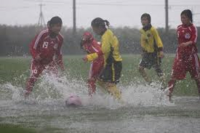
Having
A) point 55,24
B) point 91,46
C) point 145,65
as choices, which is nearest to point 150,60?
point 145,65

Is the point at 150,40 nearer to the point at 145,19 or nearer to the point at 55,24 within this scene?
the point at 145,19

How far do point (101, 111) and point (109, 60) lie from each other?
4.56 feet

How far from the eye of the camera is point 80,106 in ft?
35.0

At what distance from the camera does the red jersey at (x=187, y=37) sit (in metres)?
11.4

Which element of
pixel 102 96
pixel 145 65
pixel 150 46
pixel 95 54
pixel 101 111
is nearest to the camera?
pixel 101 111

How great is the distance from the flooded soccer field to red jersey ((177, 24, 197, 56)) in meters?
0.91

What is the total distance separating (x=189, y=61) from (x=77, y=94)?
229 cm

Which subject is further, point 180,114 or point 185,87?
point 185,87

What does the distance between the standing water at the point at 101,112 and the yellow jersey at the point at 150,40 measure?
154 centimetres

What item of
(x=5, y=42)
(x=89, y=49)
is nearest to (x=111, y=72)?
(x=89, y=49)

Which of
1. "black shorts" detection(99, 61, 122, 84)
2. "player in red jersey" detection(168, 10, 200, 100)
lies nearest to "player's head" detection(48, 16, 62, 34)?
"black shorts" detection(99, 61, 122, 84)

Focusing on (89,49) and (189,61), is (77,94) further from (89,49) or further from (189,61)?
(189,61)

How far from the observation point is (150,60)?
13.4 metres

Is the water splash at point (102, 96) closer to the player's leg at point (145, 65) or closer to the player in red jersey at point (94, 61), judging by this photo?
the player in red jersey at point (94, 61)
